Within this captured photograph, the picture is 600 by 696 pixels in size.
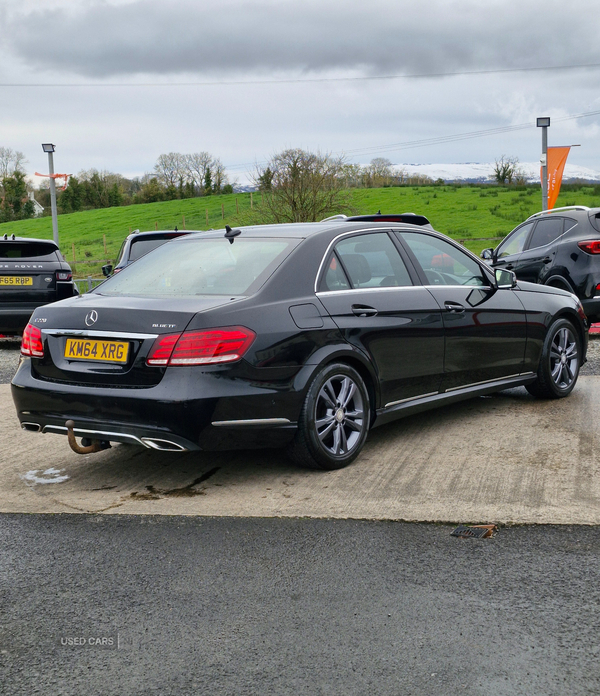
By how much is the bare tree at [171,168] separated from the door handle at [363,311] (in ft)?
286

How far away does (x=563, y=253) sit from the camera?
1121 cm

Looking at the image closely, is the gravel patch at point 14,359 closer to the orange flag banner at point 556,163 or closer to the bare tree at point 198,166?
the orange flag banner at point 556,163

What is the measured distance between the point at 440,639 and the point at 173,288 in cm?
292

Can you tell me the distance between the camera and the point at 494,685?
2549 mm

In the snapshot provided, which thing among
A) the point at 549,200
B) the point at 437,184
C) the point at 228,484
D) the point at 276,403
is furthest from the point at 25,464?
the point at 437,184

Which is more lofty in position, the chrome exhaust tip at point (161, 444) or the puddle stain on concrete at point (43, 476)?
the chrome exhaust tip at point (161, 444)

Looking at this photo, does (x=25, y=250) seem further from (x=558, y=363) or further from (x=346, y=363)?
(x=346, y=363)

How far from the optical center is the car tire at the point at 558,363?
7.09m

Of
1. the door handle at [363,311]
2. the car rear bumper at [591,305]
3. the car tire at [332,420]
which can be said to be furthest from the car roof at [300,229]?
the car rear bumper at [591,305]

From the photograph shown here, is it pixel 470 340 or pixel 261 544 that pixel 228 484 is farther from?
pixel 470 340

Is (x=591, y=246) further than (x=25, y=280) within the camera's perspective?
No

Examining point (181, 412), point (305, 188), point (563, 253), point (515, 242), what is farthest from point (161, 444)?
point (305, 188)

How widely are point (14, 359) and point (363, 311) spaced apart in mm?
7844

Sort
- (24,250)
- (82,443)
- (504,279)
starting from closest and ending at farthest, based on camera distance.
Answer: (82,443), (504,279), (24,250)
